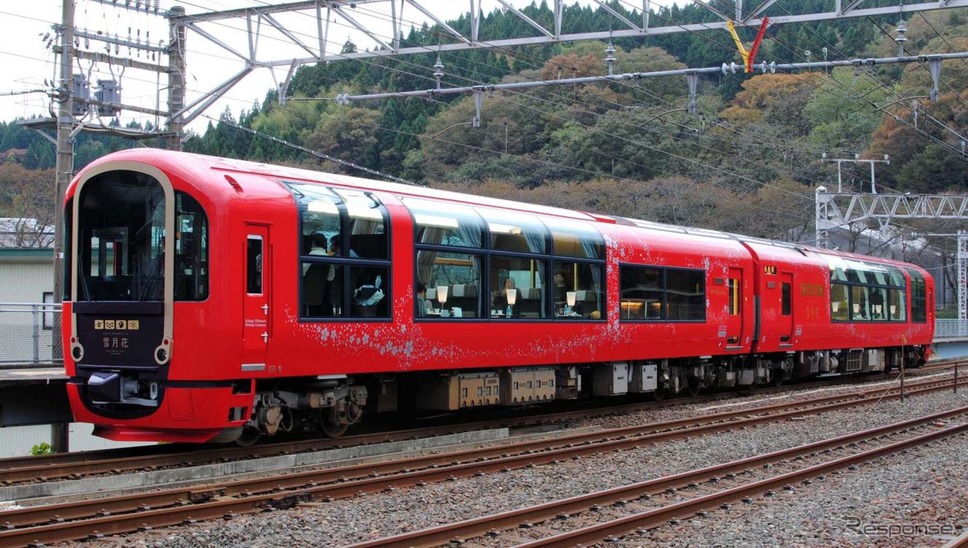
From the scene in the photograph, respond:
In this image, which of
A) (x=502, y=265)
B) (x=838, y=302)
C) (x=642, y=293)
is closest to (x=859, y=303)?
(x=838, y=302)

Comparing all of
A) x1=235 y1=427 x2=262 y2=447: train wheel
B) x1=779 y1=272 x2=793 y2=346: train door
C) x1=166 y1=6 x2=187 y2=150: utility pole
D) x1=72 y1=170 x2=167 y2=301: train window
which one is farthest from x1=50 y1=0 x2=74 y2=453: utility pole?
x1=779 y1=272 x2=793 y2=346: train door

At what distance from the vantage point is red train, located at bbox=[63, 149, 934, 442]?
1001 cm

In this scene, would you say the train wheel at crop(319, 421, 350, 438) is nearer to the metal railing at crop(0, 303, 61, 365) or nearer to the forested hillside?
the metal railing at crop(0, 303, 61, 365)

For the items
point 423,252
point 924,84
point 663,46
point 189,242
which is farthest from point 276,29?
point 663,46

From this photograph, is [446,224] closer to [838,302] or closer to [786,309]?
[786,309]

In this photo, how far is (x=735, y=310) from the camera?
19.1 m

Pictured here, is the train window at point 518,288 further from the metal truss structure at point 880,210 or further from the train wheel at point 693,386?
the metal truss structure at point 880,210

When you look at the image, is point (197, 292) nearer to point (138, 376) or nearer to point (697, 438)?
point (138, 376)

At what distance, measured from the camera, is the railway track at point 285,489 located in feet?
23.8

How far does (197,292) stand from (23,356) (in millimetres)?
7755

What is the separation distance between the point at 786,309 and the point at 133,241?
1437cm

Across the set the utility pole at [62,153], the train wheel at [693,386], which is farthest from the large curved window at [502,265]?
the utility pole at [62,153]

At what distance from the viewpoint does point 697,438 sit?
13.2 metres

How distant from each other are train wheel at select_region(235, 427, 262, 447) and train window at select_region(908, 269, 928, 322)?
70.7 ft
